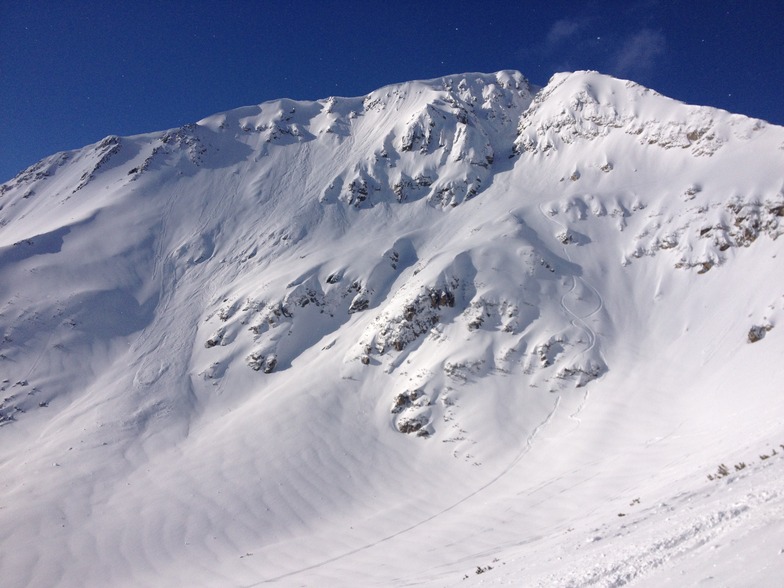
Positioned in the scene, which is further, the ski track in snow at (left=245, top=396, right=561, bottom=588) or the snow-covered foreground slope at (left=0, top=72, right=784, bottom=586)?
the ski track in snow at (left=245, top=396, right=561, bottom=588)

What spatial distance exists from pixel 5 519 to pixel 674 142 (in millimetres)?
80534

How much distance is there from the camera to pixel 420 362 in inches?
1865

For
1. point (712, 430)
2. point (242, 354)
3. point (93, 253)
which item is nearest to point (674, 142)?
point (712, 430)

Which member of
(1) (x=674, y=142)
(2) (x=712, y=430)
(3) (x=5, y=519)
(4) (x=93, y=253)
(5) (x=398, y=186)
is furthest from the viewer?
(5) (x=398, y=186)

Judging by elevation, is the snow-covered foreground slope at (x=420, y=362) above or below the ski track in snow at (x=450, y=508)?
above

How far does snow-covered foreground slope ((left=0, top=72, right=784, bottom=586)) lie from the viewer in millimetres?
23234

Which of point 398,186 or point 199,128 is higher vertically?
point 199,128

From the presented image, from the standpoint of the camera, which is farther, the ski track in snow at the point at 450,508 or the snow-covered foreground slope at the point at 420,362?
the ski track in snow at the point at 450,508

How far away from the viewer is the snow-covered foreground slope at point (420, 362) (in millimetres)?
23234

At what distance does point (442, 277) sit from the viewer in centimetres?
5325

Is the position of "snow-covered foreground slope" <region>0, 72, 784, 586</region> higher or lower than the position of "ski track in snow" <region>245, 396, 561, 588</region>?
higher

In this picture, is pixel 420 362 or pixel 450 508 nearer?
pixel 450 508

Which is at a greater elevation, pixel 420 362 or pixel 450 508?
pixel 420 362

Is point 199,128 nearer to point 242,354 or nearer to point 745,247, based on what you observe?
point 242,354
